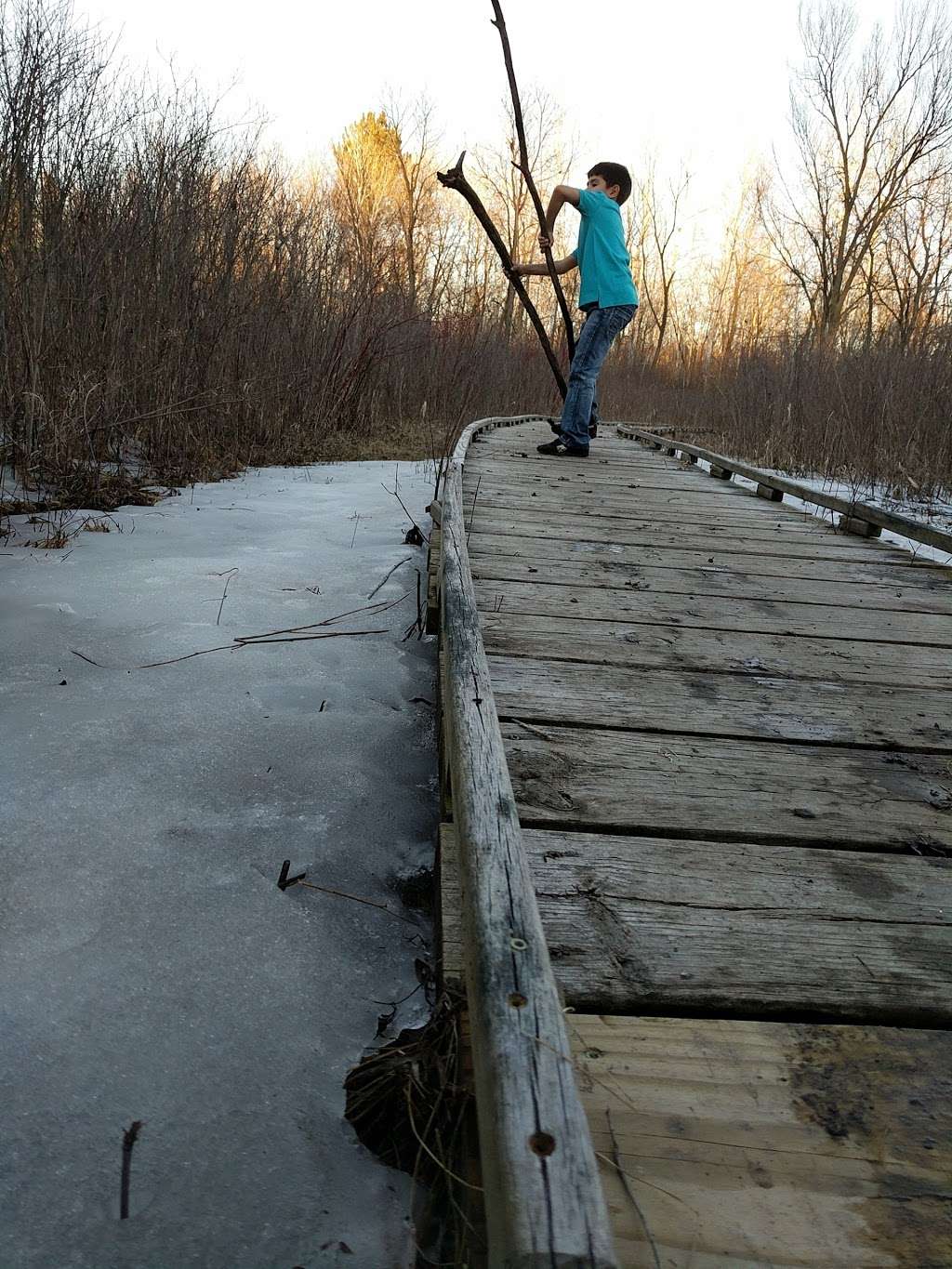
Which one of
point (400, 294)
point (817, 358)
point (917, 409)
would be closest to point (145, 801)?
point (917, 409)

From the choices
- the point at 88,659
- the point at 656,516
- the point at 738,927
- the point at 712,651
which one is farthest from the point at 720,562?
the point at 738,927

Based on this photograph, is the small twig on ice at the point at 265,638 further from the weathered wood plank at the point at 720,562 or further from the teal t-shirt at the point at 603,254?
the teal t-shirt at the point at 603,254

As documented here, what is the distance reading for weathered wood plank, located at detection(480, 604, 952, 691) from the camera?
2346 mm

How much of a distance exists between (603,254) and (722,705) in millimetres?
4716

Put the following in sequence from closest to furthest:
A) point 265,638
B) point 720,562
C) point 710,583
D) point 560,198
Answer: point 265,638 < point 710,583 < point 720,562 < point 560,198

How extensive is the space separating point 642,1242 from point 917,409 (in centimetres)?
926

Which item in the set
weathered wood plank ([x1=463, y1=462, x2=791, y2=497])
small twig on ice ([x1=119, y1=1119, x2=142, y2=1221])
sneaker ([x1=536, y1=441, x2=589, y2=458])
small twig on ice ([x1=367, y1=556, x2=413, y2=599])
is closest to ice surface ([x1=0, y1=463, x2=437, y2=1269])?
small twig on ice ([x1=119, y1=1119, x2=142, y2=1221])

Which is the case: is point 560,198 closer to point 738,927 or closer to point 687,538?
point 687,538

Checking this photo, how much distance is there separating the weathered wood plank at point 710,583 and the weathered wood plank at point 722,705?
0.92 metres

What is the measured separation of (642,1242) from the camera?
0.76 metres

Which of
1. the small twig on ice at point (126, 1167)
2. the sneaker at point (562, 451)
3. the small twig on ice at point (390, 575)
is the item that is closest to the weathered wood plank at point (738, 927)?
the small twig on ice at point (126, 1167)

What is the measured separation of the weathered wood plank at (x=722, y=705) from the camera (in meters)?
1.93

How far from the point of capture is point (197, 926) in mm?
1390

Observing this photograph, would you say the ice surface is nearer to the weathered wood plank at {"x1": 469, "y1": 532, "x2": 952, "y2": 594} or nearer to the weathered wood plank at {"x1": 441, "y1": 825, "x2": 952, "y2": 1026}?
the weathered wood plank at {"x1": 441, "y1": 825, "x2": 952, "y2": 1026}
